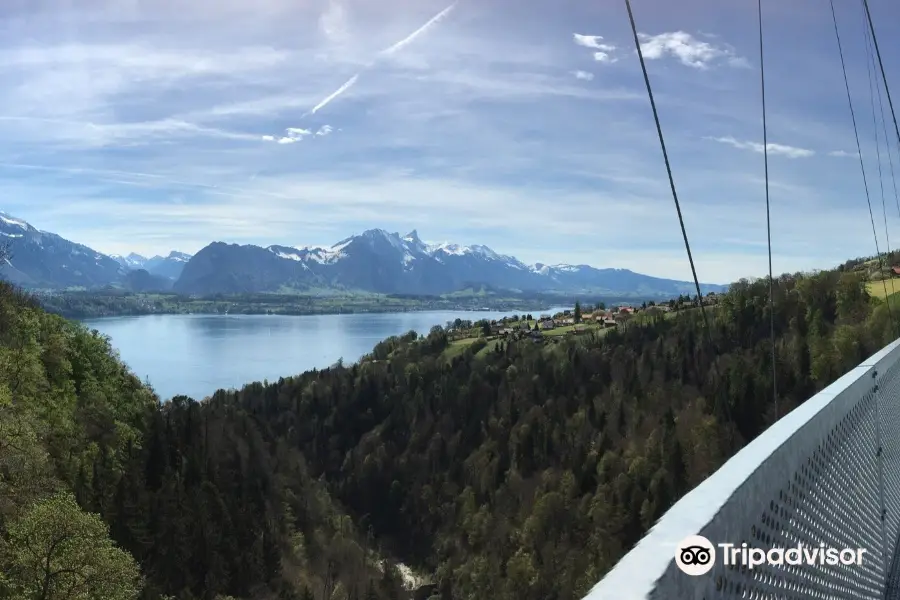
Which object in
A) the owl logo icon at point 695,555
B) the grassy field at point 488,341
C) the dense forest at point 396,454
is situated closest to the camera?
the owl logo icon at point 695,555

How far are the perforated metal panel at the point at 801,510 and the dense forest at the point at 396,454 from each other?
32.9 ft

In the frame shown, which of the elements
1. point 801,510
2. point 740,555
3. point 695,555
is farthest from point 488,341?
point 695,555

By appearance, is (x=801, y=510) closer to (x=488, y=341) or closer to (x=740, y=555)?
(x=740, y=555)

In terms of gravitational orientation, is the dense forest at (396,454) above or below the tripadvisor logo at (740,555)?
below

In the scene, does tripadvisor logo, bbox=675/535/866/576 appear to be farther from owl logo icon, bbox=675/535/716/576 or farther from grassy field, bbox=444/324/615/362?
grassy field, bbox=444/324/615/362

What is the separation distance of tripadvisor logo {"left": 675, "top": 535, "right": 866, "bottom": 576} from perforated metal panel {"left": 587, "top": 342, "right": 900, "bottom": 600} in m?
0.02

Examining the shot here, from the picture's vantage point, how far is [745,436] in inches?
3024

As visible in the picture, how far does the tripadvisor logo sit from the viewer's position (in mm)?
2127

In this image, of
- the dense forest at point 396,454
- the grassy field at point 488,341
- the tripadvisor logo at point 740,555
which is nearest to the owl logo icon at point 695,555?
the tripadvisor logo at point 740,555

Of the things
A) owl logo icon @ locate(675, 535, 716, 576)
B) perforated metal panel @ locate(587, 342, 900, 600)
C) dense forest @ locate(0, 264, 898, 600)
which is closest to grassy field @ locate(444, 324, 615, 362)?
dense forest @ locate(0, 264, 898, 600)

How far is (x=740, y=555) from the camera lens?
2.57 metres

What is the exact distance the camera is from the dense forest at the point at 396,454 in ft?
109

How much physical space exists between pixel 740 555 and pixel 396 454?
344ft

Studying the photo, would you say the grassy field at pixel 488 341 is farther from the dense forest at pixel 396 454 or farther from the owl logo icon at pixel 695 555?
the owl logo icon at pixel 695 555
